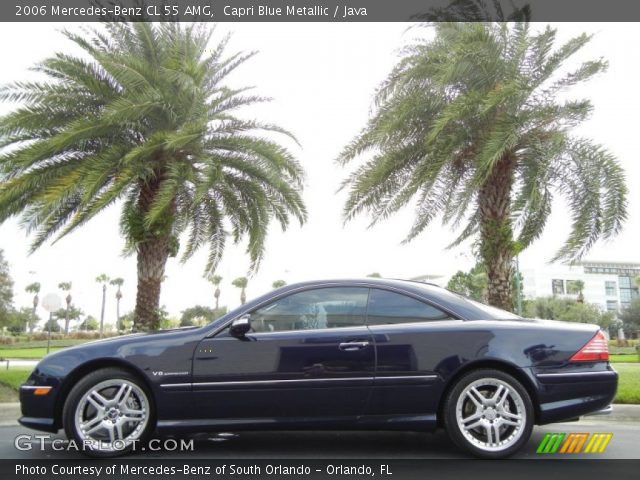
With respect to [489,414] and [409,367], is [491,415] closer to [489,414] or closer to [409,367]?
[489,414]

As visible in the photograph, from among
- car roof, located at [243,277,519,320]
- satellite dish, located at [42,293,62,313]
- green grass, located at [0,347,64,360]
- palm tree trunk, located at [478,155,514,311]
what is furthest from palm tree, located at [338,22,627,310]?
green grass, located at [0,347,64,360]

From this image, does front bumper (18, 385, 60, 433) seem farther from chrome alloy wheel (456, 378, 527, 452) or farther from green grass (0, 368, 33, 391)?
green grass (0, 368, 33, 391)

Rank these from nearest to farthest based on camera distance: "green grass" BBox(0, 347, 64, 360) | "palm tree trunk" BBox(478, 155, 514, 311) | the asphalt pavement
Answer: the asphalt pavement → "palm tree trunk" BBox(478, 155, 514, 311) → "green grass" BBox(0, 347, 64, 360)

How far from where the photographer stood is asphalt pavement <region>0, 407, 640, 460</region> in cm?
445

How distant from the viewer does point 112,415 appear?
171 inches

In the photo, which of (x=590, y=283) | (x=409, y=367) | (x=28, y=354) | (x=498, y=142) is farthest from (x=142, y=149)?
(x=590, y=283)

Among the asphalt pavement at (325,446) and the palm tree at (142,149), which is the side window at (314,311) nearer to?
the asphalt pavement at (325,446)

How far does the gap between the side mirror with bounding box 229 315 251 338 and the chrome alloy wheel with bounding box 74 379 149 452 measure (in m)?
0.82

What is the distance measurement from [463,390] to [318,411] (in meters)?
1.09

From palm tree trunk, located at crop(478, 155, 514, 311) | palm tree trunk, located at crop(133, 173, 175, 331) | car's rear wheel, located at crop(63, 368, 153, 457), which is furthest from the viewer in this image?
palm tree trunk, located at crop(133, 173, 175, 331)

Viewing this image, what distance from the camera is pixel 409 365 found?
14.1 feet

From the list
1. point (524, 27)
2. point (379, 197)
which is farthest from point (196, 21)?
point (524, 27)

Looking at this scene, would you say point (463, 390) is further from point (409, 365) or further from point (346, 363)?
point (346, 363)

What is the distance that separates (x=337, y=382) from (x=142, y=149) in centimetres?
767
